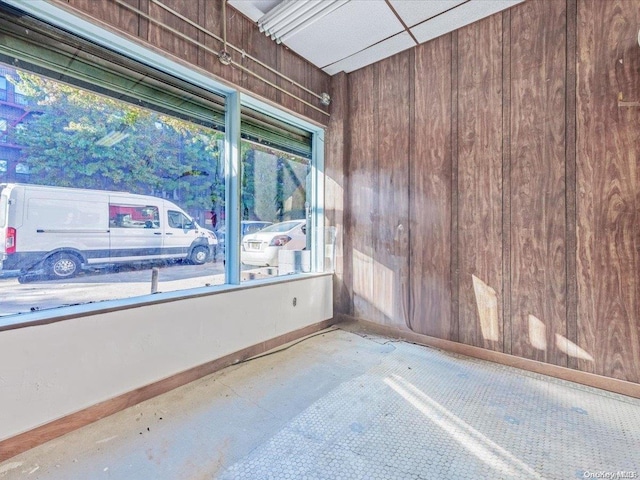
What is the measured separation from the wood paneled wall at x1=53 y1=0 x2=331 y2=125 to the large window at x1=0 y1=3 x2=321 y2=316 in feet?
0.63

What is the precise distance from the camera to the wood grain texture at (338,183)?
3.36 metres

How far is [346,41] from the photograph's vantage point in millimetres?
2770

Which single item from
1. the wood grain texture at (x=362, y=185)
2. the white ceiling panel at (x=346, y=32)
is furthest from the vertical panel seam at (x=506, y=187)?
the wood grain texture at (x=362, y=185)

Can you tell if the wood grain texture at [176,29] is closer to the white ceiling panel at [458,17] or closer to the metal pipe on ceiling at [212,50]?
the metal pipe on ceiling at [212,50]

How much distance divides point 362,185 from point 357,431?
7.66 feet

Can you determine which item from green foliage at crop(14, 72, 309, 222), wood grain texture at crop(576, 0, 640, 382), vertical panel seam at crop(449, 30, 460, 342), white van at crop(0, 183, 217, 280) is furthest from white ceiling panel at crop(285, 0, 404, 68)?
white van at crop(0, 183, 217, 280)

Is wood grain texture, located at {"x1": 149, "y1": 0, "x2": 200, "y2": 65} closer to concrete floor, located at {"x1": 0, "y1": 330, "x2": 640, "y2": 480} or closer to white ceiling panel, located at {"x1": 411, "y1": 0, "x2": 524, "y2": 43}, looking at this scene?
white ceiling panel, located at {"x1": 411, "y1": 0, "x2": 524, "y2": 43}

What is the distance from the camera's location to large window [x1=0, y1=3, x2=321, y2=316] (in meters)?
1.62

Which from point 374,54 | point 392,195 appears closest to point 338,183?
point 392,195

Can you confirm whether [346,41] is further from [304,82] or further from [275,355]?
[275,355]

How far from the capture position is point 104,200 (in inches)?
74.0

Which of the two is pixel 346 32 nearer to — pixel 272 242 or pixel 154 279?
pixel 272 242

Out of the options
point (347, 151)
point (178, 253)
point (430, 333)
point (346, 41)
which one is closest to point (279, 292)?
point (178, 253)

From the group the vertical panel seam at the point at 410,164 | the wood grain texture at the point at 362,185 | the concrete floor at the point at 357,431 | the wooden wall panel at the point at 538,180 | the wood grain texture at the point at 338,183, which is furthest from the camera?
the wood grain texture at the point at 338,183
